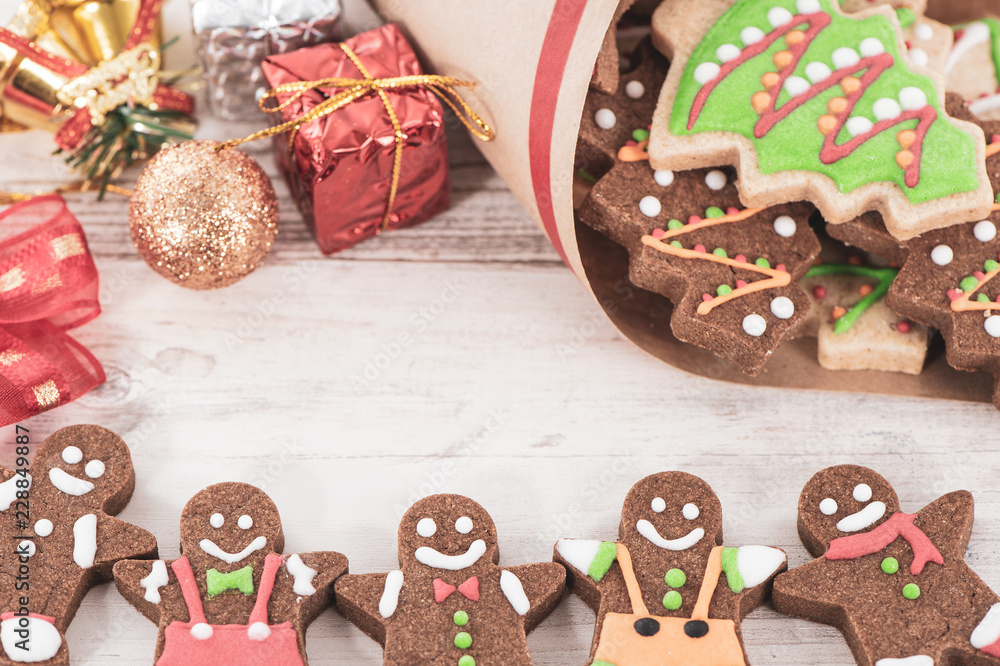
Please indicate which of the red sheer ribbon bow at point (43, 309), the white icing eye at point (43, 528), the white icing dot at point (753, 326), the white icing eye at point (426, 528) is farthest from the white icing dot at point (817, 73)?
the white icing eye at point (43, 528)

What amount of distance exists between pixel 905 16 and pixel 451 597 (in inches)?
42.4

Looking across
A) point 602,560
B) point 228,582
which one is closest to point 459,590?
point 602,560

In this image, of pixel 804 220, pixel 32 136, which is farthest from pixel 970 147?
pixel 32 136

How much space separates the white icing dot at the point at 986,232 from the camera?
4.45 feet

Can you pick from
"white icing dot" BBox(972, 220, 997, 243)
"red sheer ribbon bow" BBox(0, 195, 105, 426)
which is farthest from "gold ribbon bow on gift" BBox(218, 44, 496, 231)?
"white icing dot" BBox(972, 220, 997, 243)

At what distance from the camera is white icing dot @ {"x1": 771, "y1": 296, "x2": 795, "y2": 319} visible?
1.32 m

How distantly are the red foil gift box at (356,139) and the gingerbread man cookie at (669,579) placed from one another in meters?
0.59

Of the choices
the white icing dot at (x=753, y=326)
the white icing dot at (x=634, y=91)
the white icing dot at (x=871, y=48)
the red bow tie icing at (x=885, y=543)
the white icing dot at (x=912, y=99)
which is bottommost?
the red bow tie icing at (x=885, y=543)

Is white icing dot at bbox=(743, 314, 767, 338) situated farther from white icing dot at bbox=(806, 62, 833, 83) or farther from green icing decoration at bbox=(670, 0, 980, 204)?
white icing dot at bbox=(806, 62, 833, 83)

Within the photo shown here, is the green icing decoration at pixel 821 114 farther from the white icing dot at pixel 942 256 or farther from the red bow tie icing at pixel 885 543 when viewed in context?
the red bow tie icing at pixel 885 543

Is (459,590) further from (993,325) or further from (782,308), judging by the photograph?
(993,325)

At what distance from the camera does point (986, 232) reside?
1357 millimetres

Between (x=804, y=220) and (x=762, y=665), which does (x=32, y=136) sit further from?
(x=762, y=665)

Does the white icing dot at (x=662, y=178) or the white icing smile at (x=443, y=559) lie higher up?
the white icing dot at (x=662, y=178)
